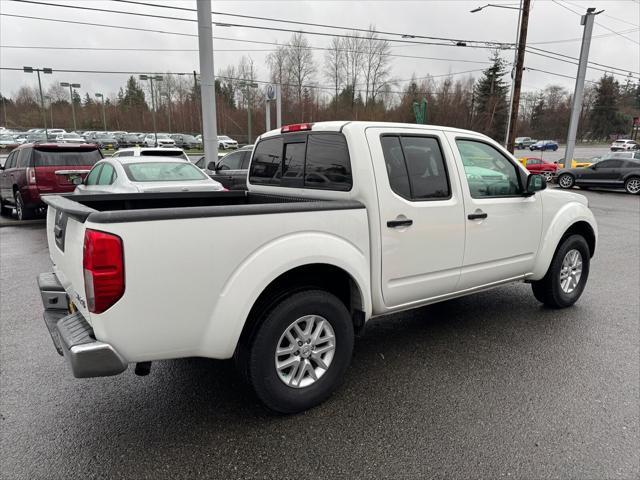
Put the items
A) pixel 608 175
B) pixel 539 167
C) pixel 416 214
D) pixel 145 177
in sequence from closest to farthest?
pixel 416 214
pixel 145 177
pixel 608 175
pixel 539 167

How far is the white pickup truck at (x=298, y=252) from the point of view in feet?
7.36

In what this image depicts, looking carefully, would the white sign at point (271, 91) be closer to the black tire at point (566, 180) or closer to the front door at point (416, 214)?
the black tire at point (566, 180)

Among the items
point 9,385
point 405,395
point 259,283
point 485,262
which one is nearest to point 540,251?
point 485,262

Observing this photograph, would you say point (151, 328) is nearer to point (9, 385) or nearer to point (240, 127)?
point (9, 385)

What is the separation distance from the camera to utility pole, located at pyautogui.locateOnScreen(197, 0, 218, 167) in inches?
485

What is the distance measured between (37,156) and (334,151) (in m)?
9.10

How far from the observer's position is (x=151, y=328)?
2311 millimetres

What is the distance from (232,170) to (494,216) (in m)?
9.24

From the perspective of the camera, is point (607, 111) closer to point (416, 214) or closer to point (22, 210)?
point (22, 210)

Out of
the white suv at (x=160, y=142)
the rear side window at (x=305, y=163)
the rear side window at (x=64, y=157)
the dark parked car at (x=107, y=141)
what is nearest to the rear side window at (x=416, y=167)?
the rear side window at (x=305, y=163)

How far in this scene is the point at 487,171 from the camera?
401 cm

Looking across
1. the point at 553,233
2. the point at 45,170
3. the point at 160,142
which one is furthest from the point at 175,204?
the point at 160,142

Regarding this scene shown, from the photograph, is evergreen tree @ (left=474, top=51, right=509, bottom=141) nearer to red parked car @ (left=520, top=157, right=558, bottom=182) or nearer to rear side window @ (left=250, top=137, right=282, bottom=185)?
red parked car @ (left=520, top=157, right=558, bottom=182)

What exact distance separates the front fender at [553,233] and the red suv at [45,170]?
9.19 metres
